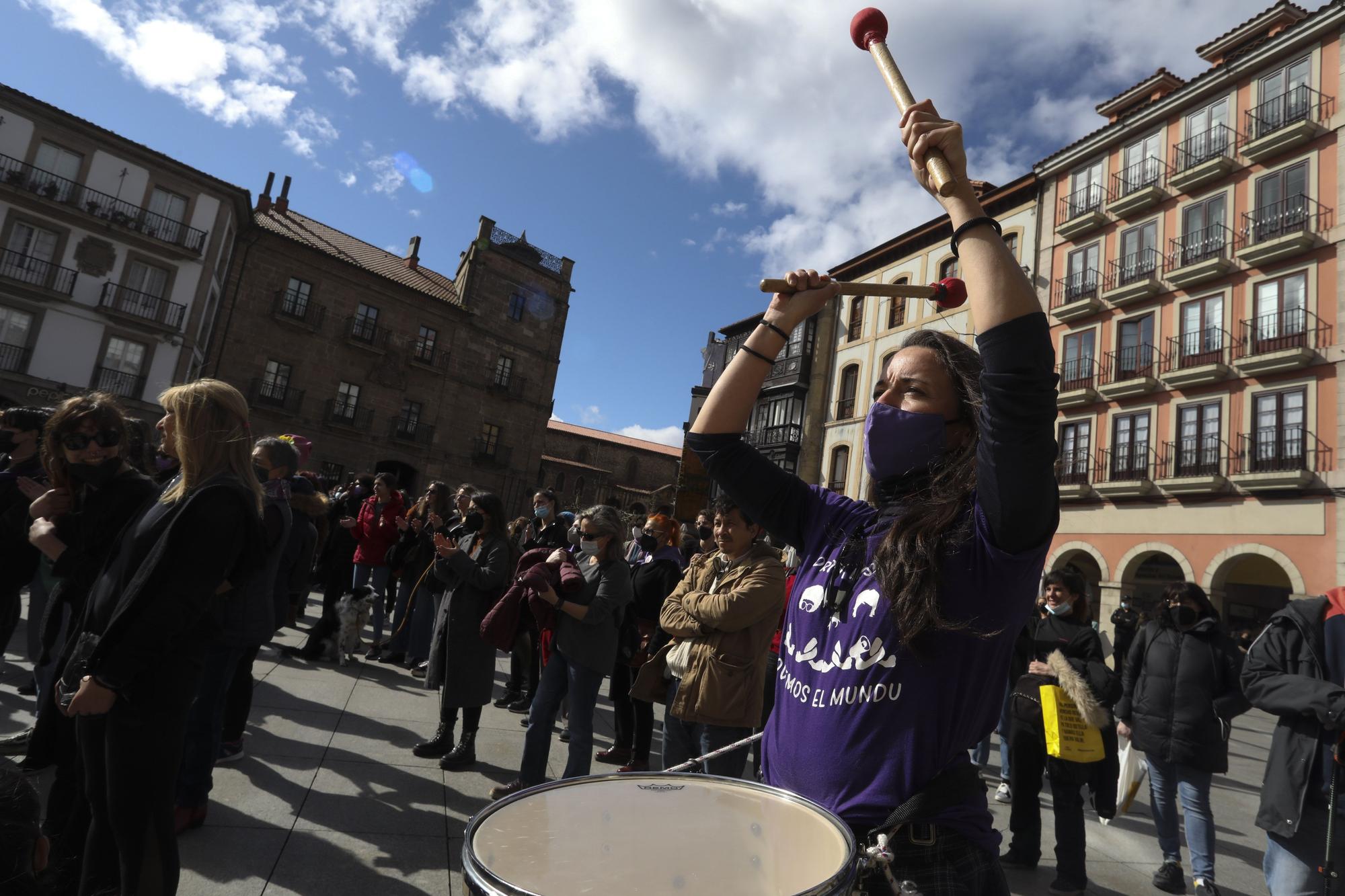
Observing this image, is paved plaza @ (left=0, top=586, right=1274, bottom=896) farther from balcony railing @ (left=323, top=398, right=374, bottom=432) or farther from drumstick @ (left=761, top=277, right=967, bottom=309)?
balcony railing @ (left=323, top=398, right=374, bottom=432)

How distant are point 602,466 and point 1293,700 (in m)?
62.0

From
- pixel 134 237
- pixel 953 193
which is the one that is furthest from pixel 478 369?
pixel 953 193

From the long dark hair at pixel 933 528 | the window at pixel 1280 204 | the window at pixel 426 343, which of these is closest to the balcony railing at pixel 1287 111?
the window at pixel 1280 204

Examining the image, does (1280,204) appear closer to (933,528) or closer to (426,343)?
(933,528)

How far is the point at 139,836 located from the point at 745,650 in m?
2.79

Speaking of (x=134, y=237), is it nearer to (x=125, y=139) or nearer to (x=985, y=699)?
(x=125, y=139)

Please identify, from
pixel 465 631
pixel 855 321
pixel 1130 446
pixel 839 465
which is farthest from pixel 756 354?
pixel 855 321

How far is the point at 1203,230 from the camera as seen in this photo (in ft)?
65.8

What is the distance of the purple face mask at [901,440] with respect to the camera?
1.46 m

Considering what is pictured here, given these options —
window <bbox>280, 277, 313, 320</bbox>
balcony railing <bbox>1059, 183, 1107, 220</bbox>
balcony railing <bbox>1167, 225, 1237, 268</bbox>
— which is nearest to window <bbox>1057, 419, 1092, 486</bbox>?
balcony railing <bbox>1167, 225, 1237, 268</bbox>

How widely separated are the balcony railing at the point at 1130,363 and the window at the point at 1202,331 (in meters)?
0.73

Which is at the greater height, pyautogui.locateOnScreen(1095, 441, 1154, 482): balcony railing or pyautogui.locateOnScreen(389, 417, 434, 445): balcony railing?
pyautogui.locateOnScreen(1095, 441, 1154, 482): balcony railing

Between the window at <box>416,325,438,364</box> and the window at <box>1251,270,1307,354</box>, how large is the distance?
2883 centimetres

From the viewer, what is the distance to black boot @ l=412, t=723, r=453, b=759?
5332mm
